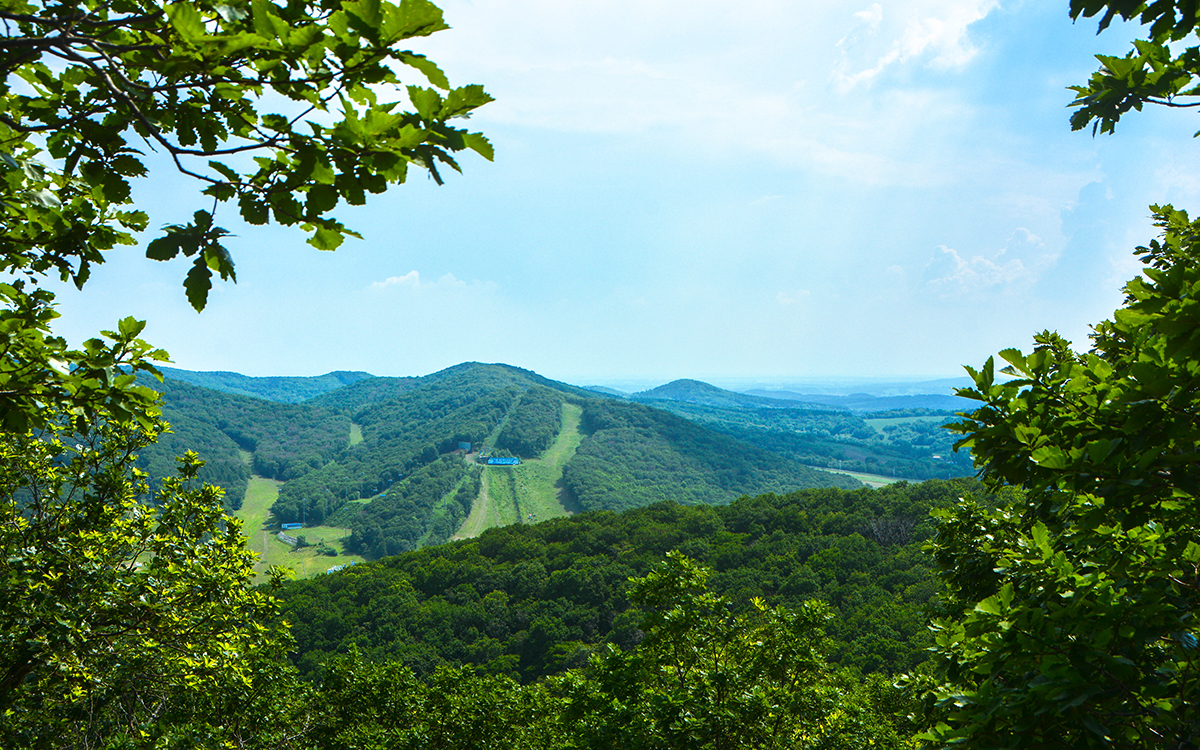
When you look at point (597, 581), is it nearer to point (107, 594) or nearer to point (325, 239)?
point (107, 594)

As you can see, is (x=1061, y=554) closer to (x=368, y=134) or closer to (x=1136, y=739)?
(x=1136, y=739)

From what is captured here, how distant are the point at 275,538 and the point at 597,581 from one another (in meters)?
106

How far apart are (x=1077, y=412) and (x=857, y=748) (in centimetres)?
890

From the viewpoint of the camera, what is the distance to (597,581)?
211 feet

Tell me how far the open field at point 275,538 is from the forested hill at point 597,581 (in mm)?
53383

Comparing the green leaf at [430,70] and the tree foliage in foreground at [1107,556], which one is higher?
the green leaf at [430,70]

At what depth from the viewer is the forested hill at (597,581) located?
52156 mm

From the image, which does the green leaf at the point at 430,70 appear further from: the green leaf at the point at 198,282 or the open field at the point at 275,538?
the open field at the point at 275,538

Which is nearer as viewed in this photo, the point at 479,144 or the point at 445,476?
the point at 479,144

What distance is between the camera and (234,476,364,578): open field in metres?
122

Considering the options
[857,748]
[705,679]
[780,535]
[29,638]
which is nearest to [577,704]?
[705,679]

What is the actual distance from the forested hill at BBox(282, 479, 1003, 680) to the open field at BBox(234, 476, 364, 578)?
175 feet

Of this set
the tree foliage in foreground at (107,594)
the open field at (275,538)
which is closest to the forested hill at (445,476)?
the open field at (275,538)

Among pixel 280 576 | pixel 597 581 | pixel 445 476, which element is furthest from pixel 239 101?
pixel 445 476
